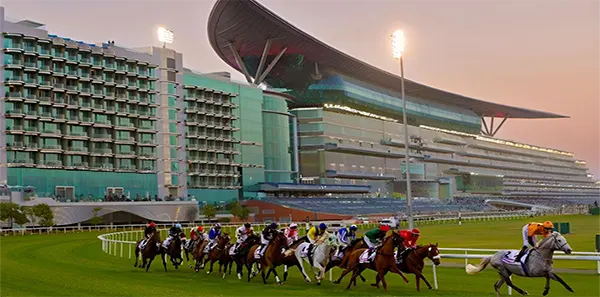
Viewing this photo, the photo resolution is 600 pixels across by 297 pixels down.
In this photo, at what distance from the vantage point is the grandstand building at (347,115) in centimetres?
11569

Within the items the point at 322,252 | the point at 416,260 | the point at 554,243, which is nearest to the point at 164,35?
the point at 322,252

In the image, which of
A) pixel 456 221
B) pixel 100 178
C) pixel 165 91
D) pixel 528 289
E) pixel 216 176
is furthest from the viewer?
pixel 216 176

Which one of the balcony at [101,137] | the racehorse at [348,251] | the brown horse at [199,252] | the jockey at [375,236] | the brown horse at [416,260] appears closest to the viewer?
the brown horse at [416,260]

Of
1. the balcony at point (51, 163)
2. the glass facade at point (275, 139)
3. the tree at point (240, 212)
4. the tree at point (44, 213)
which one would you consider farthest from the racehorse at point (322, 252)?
the glass facade at point (275, 139)

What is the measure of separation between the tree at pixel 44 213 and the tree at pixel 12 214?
2316mm

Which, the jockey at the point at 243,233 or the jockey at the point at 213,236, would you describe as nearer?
the jockey at the point at 243,233

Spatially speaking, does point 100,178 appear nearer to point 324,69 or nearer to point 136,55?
point 136,55

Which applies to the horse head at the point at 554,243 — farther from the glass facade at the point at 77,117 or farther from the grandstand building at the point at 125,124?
the glass facade at the point at 77,117

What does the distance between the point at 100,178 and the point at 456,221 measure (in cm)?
4316

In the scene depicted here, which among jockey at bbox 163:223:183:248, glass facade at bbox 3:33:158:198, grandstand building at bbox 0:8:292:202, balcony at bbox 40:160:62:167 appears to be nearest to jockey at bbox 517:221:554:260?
jockey at bbox 163:223:183:248

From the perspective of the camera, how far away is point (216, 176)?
360 feet

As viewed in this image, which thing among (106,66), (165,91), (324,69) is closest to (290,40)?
(324,69)

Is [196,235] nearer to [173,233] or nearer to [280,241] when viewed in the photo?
[173,233]

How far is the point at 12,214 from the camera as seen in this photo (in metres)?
70.1
